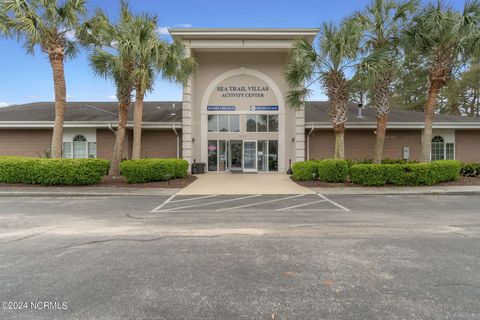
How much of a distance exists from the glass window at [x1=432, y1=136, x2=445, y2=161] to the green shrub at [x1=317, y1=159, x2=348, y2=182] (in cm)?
1098

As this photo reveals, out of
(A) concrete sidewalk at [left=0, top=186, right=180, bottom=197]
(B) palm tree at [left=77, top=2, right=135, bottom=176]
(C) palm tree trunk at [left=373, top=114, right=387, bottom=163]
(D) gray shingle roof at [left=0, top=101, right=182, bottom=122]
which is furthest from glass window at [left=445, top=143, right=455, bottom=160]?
(B) palm tree at [left=77, top=2, right=135, bottom=176]

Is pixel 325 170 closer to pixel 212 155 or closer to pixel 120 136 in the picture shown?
pixel 212 155

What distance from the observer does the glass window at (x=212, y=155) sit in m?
22.3

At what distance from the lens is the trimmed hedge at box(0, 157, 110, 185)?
1364 centimetres

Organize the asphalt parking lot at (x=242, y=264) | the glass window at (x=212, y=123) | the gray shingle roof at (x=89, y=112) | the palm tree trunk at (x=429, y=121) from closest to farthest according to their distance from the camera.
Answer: the asphalt parking lot at (x=242, y=264)
the palm tree trunk at (x=429, y=121)
the gray shingle roof at (x=89, y=112)
the glass window at (x=212, y=123)

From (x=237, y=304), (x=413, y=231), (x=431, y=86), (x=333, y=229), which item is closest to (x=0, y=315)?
(x=237, y=304)

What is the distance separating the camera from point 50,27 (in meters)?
14.0

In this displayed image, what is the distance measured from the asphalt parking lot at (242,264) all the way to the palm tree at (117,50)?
Result: 8.07m

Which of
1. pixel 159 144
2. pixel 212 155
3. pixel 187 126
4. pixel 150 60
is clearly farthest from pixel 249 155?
pixel 150 60

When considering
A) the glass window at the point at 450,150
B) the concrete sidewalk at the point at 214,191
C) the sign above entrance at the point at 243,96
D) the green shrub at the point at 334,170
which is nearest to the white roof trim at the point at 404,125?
the glass window at the point at 450,150

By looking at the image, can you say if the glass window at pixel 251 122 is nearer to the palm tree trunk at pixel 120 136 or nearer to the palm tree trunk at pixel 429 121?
the palm tree trunk at pixel 120 136

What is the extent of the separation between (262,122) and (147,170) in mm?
10648

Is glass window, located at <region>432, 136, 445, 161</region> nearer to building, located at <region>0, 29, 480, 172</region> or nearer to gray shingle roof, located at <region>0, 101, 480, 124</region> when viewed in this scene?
building, located at <region>0, 29, 480, 172</region>

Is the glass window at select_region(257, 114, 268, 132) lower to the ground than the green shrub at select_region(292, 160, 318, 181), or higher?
higher
